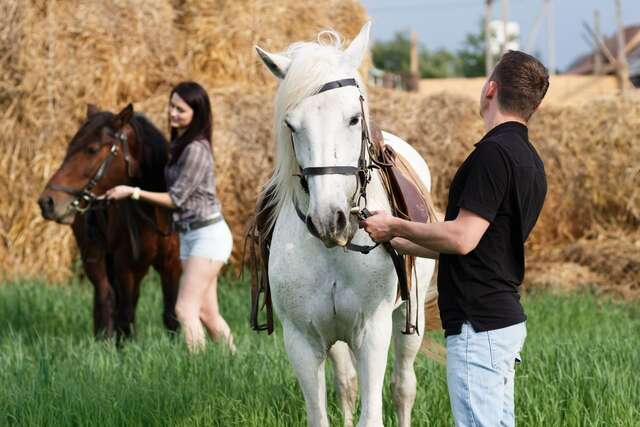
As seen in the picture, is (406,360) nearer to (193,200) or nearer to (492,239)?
(492,239)

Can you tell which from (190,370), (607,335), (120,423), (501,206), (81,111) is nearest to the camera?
(501,206)

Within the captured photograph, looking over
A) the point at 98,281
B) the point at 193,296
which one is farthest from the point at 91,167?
the point at 193,296

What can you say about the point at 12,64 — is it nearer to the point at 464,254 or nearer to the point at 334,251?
the point at 334,251

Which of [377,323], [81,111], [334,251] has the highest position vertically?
[81,111]

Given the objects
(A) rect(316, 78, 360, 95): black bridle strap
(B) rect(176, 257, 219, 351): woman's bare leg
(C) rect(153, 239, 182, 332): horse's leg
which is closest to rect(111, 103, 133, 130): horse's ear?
(C) rect(153, 239, 182, 332): horse's leg

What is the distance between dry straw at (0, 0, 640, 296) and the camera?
10.7 metres

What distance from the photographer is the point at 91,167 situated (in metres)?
7.20

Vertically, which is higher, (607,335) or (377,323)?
(377,323)

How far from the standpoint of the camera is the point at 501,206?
11.2 ft

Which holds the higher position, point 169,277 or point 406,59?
point 406,59

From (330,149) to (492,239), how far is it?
68 centimetres

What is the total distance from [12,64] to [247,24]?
2.69 metres

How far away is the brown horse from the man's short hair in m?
4.26

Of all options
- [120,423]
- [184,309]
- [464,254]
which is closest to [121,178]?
[184,309]
